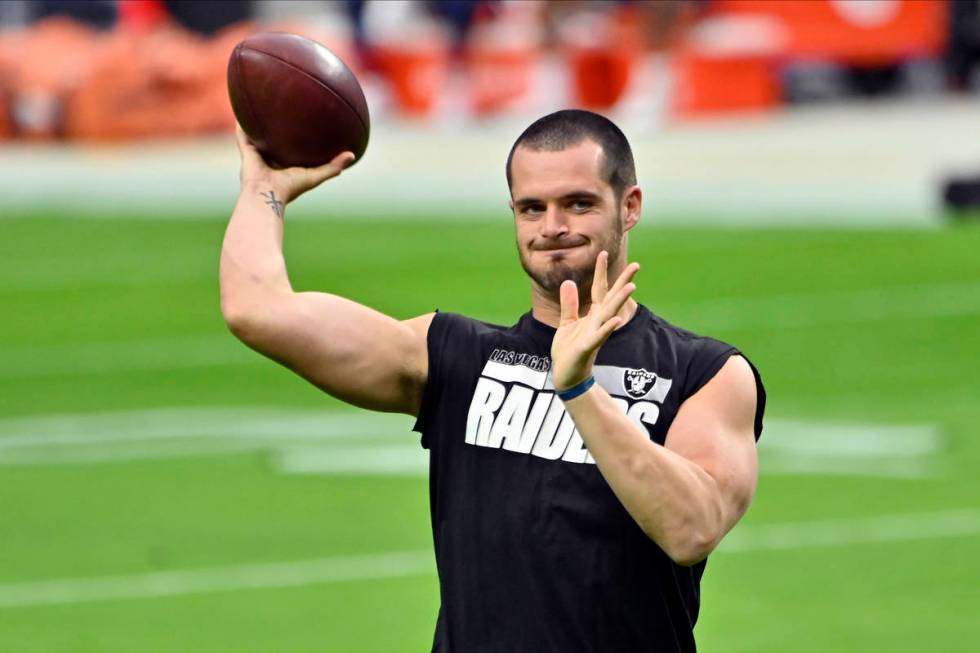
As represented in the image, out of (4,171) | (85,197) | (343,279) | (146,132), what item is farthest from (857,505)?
(146,132)

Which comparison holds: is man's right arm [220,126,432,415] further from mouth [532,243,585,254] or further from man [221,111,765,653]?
mouth [532,243,585,254]

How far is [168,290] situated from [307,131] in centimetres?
1513

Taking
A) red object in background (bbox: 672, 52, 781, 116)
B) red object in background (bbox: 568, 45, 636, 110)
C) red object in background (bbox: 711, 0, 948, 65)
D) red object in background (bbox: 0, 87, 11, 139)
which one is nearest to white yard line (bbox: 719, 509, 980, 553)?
red object in background (bbox: 711, 0, 948, 65)

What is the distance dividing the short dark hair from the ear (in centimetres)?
2

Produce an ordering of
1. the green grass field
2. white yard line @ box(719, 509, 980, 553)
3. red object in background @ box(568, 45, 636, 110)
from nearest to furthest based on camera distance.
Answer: the green grass field < white yard line @ box(719, 509, 980, 553) < red object in background @ box(568, 45, 636, 110)

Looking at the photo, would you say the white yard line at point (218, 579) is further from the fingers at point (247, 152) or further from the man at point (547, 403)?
the man at point (547, 403)

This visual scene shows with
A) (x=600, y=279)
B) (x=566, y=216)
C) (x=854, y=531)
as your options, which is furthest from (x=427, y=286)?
(x=600, y=279)

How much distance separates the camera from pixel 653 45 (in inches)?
1201

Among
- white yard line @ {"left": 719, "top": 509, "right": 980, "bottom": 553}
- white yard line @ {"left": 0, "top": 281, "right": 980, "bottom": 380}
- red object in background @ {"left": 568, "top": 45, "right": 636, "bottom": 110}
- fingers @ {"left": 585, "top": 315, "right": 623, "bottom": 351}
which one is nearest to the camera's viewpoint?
fingers @ {"left": 585, "top": 315, "right": 623, "bottom": 351}

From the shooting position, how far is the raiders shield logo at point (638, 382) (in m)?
5.34

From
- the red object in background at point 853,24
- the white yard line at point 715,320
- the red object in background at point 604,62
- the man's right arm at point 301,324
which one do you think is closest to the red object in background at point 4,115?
the red object in background at point 604,62

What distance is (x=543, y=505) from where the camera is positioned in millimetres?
5320

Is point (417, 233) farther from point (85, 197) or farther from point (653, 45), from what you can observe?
point (653, 45)

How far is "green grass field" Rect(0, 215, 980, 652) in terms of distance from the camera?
9.95 meters
